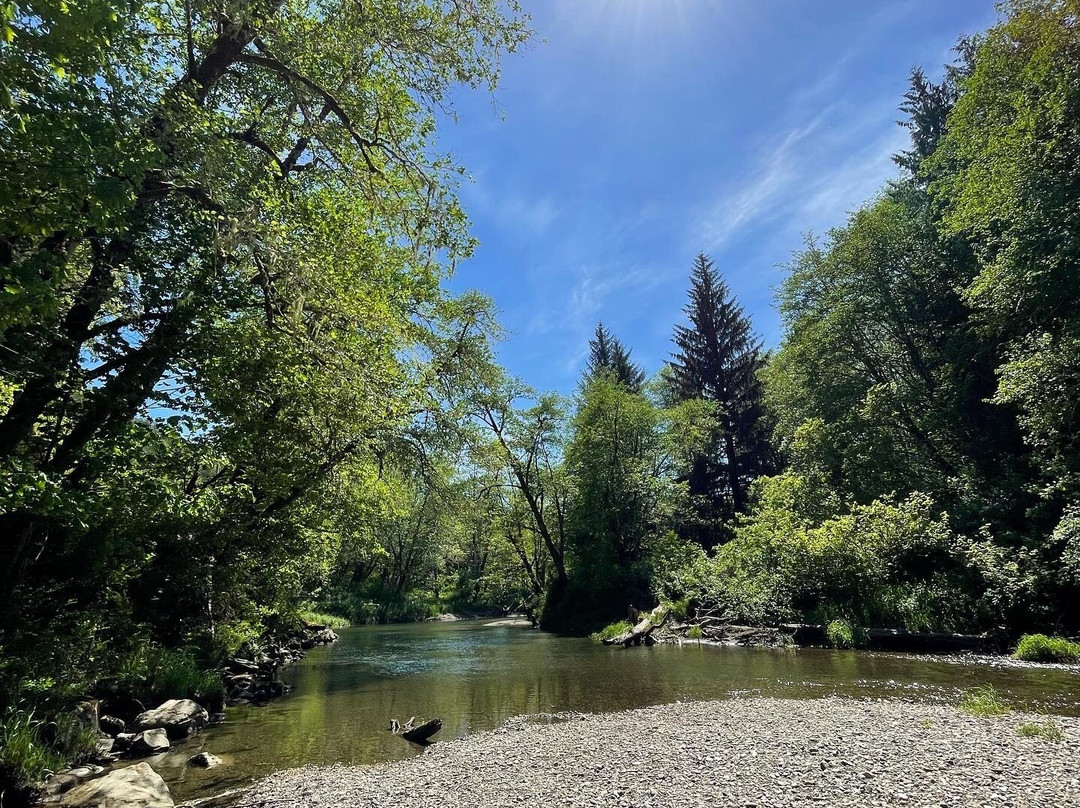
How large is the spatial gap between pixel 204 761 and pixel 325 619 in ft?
102

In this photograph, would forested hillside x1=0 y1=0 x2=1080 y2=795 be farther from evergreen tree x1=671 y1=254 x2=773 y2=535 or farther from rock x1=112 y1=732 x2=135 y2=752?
evergreen tree x1=671 y1=254 x2=773 y2=535

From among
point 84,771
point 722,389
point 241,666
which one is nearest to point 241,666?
point 241,666

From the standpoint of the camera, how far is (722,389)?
143 feet

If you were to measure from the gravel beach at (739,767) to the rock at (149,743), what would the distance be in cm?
337

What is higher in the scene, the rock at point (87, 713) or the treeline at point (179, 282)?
the treeline at point (179, 282)

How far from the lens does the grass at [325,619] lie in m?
33.9

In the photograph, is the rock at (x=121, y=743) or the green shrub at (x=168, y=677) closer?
the rock at (x=121, y=743)

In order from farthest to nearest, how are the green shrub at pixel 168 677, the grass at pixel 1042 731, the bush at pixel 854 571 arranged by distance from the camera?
the bush at pixel 854 571 → the green shrub at pixel 168 677 → the grass at pixel 1042 731

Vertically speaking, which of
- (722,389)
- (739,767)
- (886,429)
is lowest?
(739,767)

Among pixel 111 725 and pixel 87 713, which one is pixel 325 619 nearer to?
pixel 111 725

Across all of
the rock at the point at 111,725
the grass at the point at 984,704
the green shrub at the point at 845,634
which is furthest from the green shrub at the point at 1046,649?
the rock at the point at 111,725

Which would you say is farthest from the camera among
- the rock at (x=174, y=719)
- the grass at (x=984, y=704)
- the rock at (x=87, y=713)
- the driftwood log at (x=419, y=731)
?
the rock at (x=174, y=719)

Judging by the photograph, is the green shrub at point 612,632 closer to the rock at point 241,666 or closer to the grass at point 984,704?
the rock at point 241,666

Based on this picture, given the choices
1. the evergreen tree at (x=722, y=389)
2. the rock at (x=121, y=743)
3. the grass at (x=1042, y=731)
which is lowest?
the rock at (x=121, y=743)
